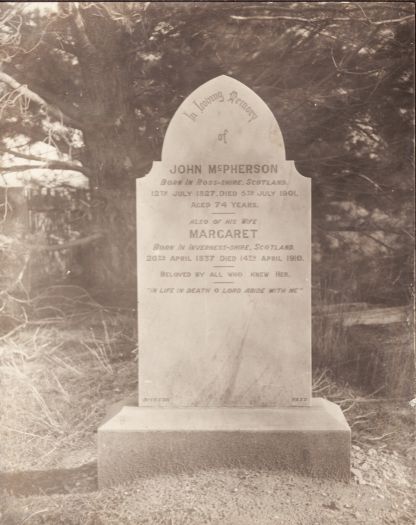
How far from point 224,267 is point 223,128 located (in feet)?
2.66

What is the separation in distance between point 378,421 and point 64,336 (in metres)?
2.83

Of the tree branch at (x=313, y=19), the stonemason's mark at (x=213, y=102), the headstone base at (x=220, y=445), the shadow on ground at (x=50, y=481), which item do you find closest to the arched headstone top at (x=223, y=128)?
the stonemason's mark at (x=213, y=102)

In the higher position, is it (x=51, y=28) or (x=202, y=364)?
(x=51, y=28)

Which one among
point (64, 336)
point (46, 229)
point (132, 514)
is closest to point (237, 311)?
point (132, 514)

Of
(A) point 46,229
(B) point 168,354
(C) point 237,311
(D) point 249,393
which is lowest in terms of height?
(D) point 249,393

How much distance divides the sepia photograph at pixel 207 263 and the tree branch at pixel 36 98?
1.0 inches

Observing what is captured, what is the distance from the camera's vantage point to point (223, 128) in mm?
2863

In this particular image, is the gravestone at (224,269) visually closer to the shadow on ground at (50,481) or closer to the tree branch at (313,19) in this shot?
the shadow on ground at (50,481)

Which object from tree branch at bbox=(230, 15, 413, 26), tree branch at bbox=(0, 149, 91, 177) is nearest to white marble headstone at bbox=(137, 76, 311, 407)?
tree branch at bbox=(230, 15, 413, 26)

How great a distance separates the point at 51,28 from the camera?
4324mm

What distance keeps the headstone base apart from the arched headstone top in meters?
1.51

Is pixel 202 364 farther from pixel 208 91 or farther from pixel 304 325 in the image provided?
pixel 208 91

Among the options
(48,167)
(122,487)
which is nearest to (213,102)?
(122,487)

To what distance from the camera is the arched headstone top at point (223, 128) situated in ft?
9.30
